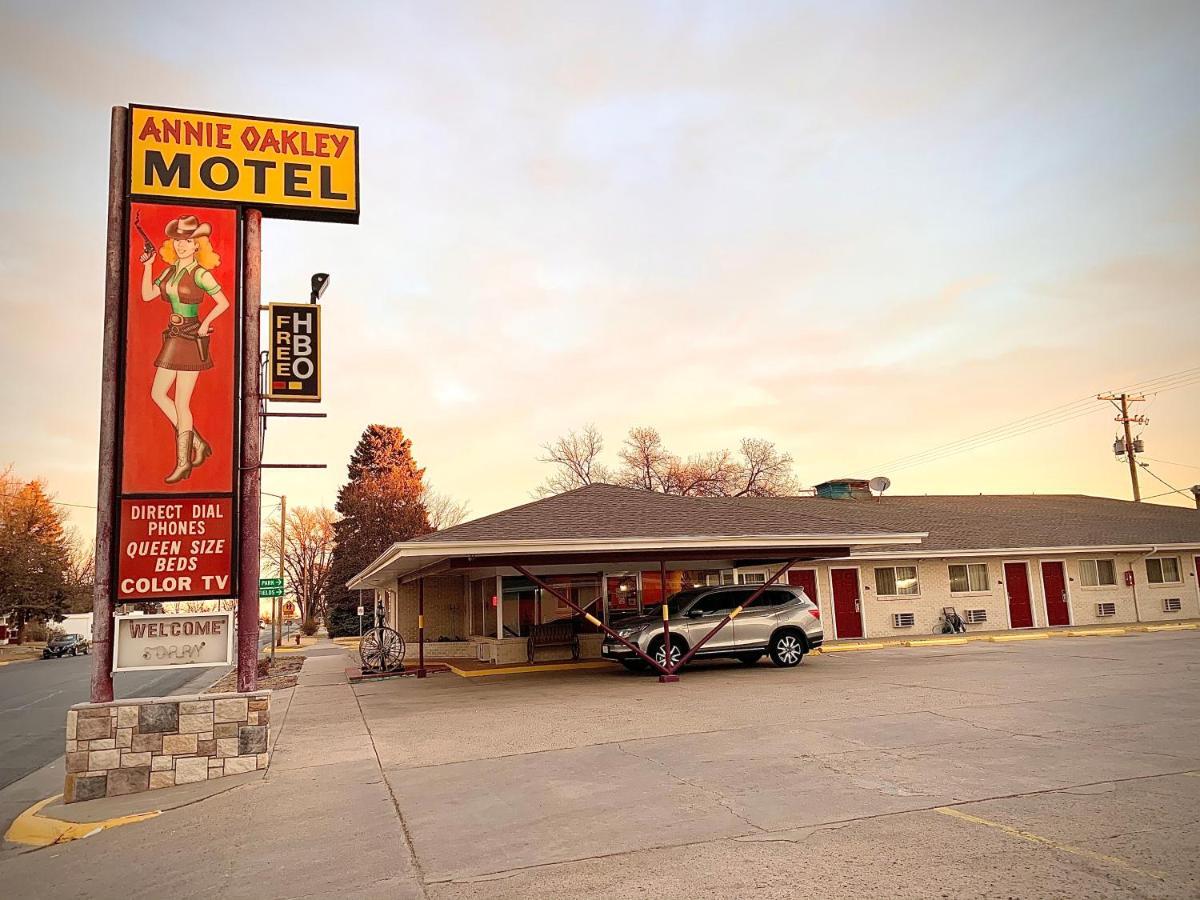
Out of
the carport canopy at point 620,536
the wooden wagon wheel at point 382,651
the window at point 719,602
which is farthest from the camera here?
Result: the wooden wagon wheel at point 382,651

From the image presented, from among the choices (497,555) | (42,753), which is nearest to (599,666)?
(497,555)

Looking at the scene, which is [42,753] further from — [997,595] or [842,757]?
[997,595]

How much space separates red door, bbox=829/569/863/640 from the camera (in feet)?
87.5

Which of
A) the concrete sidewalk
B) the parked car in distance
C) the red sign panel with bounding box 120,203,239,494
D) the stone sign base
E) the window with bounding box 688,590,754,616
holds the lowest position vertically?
the parked car in distance

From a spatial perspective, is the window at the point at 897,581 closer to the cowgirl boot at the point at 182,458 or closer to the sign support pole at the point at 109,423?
the cowgirl boot at the point at 182,458

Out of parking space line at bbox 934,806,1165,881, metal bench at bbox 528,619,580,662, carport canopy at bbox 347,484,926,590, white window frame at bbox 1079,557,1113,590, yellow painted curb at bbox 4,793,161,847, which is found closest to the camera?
parking space line at bbox 934,806,1165,881

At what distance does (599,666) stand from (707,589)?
4064mm

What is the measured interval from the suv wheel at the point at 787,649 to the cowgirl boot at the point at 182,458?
1261 centimetres

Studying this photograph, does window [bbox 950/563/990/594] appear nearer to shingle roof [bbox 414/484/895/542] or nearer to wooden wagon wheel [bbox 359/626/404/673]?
shingle roof [bbox 414/484/895/542]

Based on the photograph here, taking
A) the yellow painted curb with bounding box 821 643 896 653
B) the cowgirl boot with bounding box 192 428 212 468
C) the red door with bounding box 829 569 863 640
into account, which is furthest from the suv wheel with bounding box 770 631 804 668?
the cowgirl boot with bounding box 192 428 212 468

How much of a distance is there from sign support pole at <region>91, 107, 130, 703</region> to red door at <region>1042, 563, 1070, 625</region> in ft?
92.9

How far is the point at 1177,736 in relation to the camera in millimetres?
8867

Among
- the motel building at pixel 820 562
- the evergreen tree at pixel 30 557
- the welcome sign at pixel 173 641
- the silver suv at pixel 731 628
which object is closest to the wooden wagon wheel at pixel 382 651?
the motel building at pixel 820 562

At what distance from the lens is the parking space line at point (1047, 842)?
4941mm
